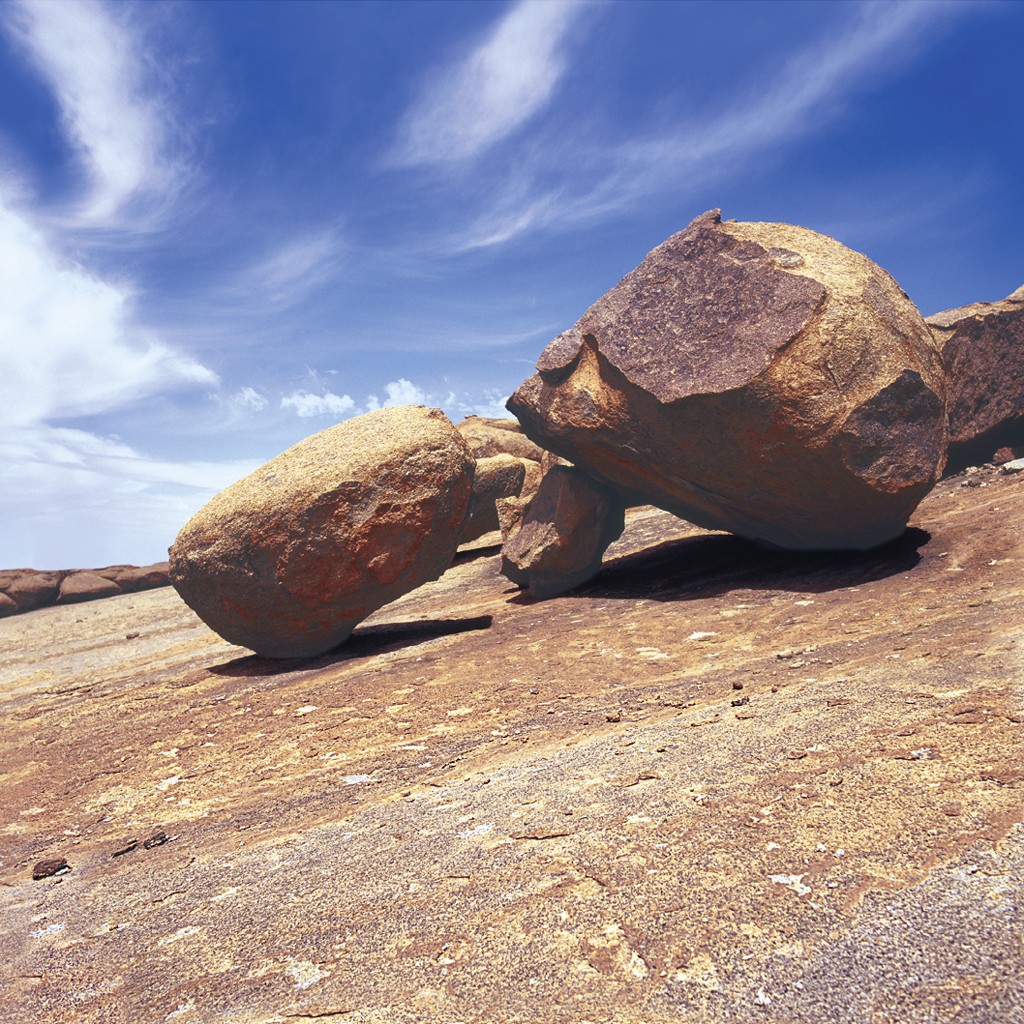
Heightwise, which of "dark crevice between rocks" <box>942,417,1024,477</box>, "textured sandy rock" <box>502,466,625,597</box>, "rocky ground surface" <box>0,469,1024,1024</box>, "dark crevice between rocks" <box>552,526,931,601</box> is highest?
"dark crevice between rocks" <box>942,417,1024,477</box>

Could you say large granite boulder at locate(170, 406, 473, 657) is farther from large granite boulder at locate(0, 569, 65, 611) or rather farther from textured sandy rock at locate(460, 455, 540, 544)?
large granite boulder at locate(0, 569, 65, 611)

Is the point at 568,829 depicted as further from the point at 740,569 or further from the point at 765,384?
the point at 740,569

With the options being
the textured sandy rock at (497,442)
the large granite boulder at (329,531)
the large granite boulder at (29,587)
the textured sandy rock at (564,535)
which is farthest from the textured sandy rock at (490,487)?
the large granite boulder at (29,587)

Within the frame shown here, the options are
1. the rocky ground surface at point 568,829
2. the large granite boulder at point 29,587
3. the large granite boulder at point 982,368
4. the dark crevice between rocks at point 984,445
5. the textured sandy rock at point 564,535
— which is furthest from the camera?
the large granite boulder at point 29,587

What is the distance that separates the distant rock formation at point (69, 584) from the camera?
21094 millimetres

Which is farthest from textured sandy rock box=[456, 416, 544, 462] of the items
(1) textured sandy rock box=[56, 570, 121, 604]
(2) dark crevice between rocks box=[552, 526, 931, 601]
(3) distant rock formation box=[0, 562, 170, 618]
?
(1) textured sandy rock box=[56, 570, 121, 604]

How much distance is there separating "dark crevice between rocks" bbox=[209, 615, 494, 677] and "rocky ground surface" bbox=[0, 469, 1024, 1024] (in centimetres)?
63

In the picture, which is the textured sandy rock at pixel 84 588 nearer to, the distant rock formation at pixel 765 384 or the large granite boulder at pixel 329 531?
the large granite boulder at pixel 329 531

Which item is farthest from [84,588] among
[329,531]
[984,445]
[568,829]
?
[568,829]

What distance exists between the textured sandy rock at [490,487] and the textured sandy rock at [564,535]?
5.60 meters

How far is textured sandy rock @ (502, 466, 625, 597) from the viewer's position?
11195mm

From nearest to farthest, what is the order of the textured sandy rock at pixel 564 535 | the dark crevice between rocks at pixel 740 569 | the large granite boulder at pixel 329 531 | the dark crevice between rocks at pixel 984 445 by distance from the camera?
1. the large granite boulder at pixel 329 531
2. the dark crevice between rocks at pixel 740 569
3. the textured sandy rock at pixel 564 535
4. the dark crevice between rocks at pixel 984 445

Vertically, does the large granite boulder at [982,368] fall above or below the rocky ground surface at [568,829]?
above

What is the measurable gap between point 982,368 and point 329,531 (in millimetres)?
10209
